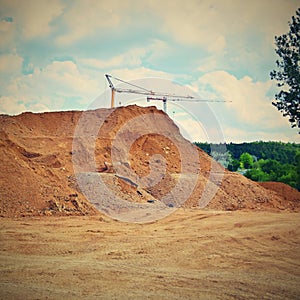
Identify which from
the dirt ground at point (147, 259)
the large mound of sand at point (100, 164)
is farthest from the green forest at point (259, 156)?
the dirt ground at point (147, 259)

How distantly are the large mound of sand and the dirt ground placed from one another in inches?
76.2

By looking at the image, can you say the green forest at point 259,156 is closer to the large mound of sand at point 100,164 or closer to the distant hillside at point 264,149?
the distant hillside at point 264,149

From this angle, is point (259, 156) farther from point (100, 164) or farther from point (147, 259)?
point (147, 259)

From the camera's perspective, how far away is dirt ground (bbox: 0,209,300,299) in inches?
219

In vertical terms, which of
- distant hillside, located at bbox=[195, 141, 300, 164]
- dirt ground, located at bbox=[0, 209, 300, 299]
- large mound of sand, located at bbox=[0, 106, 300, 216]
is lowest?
dirt ground, located at bbox=[0, 209, 300, 299]

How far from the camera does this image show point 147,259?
7621mm

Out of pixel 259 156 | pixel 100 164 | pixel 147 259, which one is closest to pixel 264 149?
pixel 259 156

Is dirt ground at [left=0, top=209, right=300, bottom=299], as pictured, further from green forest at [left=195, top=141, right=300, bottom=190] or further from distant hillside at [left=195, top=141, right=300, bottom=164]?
distant hillside at [left=195, top=141, right=300, bottom=164]

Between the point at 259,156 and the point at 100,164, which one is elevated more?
the point at 259,156

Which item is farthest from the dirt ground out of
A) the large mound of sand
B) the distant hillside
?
the distant hillside

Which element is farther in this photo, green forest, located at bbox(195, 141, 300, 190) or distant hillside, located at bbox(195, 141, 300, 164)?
distant hillside, located at bbox(195, 141, 300, 164)

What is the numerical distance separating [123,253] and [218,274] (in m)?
2.49

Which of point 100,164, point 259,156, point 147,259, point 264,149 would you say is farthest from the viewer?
point 264,149

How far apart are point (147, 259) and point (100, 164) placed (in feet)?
42.9
